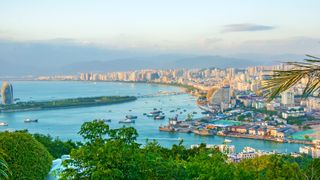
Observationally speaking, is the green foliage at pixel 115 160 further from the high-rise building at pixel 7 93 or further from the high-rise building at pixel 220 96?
the high-rise building at pixel 7 93

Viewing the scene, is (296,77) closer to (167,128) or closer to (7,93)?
(167,128)

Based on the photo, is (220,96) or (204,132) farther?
(220,96)

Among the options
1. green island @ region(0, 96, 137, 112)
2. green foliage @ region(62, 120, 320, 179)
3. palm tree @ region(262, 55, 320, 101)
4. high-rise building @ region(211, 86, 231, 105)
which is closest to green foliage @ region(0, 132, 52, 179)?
green foliage @ region(62, 120, 320, 179)

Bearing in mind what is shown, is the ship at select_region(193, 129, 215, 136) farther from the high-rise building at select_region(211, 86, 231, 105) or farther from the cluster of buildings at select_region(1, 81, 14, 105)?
the cluster of buildings at select_region(1, 81, 14, 105)

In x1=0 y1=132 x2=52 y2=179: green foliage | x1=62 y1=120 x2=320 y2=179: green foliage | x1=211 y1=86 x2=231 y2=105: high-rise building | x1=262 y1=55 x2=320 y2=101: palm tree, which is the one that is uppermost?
x1=262 y1=55 x2=320 y2=101: palm tree

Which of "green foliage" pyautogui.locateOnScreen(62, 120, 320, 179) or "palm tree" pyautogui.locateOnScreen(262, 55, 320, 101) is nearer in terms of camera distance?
"palm tree" pyautogui.locateOnScreen(262, 55, 320, 101)

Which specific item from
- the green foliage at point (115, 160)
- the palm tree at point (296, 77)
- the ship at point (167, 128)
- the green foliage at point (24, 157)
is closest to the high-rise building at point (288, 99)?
the ship at point (167, 128)

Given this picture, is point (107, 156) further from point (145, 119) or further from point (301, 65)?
point (145, 119)

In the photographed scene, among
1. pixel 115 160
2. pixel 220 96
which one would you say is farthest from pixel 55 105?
pixel 115 160
